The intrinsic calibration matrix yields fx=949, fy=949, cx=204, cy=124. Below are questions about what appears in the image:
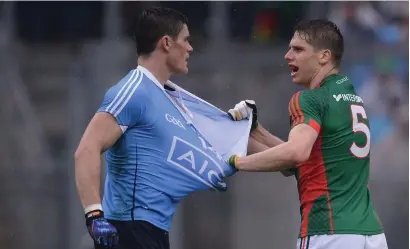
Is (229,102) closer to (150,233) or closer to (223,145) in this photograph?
(223,145)

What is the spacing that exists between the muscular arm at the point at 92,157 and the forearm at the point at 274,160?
26.0 inches

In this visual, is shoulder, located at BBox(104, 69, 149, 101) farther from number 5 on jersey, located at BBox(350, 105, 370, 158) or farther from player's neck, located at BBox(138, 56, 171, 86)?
number 5 on jersey, located at BBox(350, 105, 370, 158)

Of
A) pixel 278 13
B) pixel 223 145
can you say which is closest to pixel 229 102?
pixel 278 13

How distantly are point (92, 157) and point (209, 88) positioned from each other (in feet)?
11.2

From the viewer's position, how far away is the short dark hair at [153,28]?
460 centimetres

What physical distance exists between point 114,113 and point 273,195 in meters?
3.64

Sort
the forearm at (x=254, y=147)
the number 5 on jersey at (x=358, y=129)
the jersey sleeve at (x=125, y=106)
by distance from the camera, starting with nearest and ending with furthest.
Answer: the jersey sleeve at (x=125, y=106) < the number 5 on jersey at (x=358, y=129) < the forearm at (x=254, y=147)

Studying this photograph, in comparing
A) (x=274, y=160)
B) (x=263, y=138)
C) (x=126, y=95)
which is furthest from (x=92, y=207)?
(x=263, y=138)

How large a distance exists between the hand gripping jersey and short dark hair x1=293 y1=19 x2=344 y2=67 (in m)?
0.17

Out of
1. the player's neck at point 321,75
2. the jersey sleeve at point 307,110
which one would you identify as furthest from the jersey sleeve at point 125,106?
the player's neck at point 321,75

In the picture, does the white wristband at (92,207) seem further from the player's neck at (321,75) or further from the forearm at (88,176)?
the player's neck at (321,75)

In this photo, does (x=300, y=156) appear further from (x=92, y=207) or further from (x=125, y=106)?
(x=92, y=207)

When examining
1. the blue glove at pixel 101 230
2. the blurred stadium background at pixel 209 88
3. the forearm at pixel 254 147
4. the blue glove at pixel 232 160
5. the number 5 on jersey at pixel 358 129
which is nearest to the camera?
the blue glove at pixel 101 230

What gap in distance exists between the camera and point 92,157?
4250 mm
